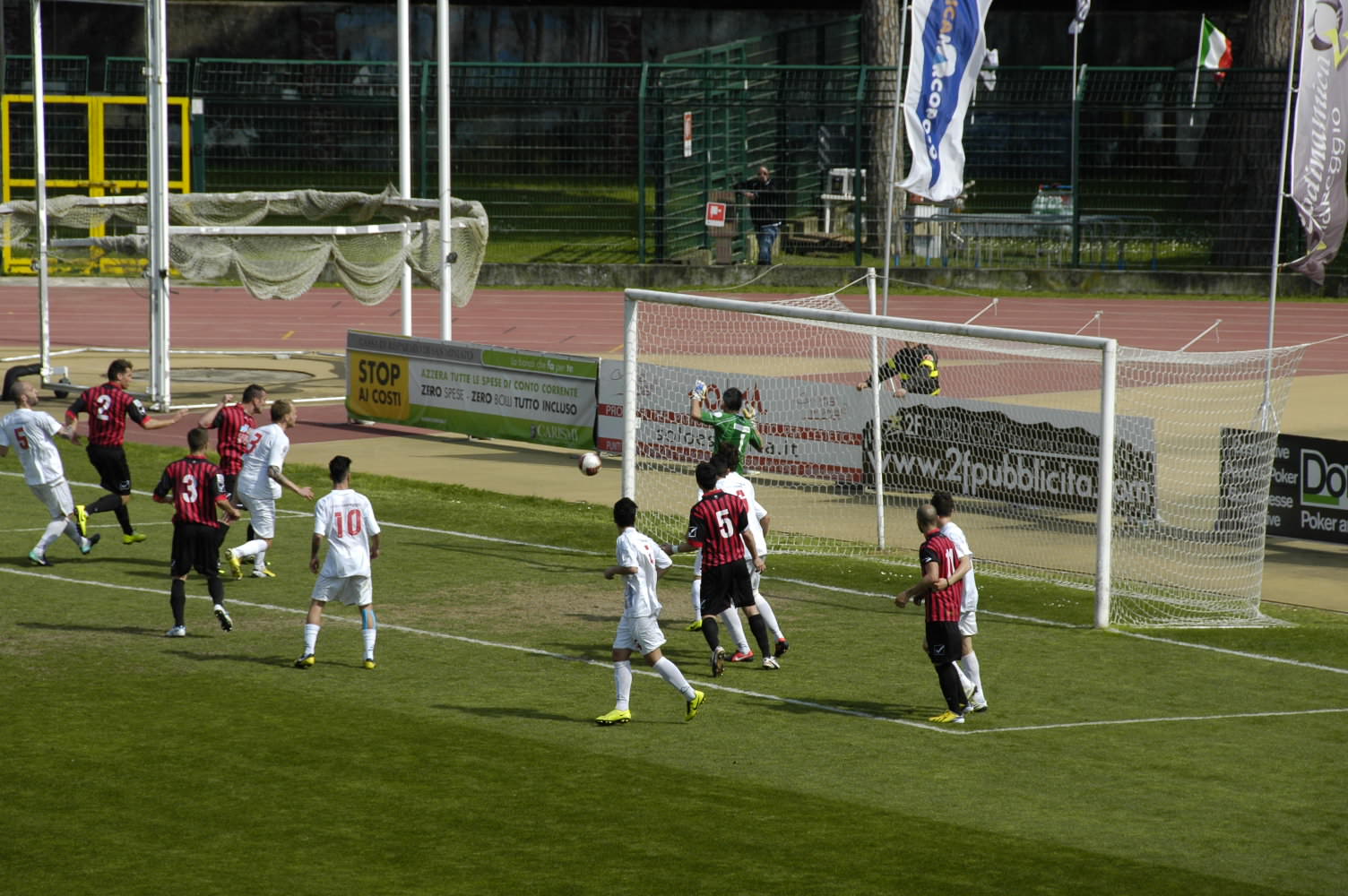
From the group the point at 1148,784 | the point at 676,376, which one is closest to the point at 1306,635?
the point at 1148,784

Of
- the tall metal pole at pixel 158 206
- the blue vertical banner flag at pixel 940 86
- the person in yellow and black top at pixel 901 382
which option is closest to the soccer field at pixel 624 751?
the person in yellow and black top at pixel 901 382

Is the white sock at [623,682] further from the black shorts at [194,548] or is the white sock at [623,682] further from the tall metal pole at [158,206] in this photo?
the tall metal pole at [158,206]

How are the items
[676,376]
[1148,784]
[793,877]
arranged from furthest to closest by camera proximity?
[676,376], [1148,784], [793,877]

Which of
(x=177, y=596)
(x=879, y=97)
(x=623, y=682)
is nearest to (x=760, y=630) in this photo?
(x=623, y=682)

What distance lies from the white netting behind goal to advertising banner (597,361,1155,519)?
5577 mm

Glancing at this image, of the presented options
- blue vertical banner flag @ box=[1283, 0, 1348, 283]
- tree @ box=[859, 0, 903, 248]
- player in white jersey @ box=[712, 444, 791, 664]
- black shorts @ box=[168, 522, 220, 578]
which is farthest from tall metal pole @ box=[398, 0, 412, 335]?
tree @ box=[859, 0, 903, 248]

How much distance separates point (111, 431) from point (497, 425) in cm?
769

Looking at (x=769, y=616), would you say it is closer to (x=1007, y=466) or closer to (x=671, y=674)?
(x=671, y=674)

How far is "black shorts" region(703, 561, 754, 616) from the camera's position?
12984 mm

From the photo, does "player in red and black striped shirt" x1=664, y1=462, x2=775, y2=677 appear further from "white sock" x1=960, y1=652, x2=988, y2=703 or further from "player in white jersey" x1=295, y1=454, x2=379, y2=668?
"player in white jersey" x1=295, y1=454, x2=379, y2=668

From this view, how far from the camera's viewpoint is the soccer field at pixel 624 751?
30.5 ft

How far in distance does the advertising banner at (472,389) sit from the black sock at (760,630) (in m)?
9.30

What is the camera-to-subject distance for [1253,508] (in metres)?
16.6

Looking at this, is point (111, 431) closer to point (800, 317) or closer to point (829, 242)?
point (800, 317)
